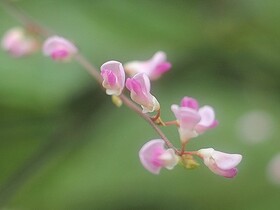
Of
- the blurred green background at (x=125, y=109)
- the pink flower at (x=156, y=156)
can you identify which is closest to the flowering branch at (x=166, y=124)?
the pink flower at (x=156, y=156)

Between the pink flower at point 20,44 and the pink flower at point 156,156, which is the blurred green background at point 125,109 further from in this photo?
the pink flower at point 156,156

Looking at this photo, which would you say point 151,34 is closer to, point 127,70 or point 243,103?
point 243,103

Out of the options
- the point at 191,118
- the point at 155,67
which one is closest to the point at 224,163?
the point at 191,118

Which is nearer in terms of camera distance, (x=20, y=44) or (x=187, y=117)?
(x=187, y=117)

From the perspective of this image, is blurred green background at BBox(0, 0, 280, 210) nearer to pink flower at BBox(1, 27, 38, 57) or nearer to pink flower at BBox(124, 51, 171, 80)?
pink flower at BBox(1, 27, 38, 57)

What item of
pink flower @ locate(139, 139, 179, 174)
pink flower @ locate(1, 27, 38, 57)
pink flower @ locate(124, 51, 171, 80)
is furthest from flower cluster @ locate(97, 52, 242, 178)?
pink flower @ locate(1, 27, 38, 57)

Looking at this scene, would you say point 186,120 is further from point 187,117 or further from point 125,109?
point 125,109

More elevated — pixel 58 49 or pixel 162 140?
pixel 58 49
